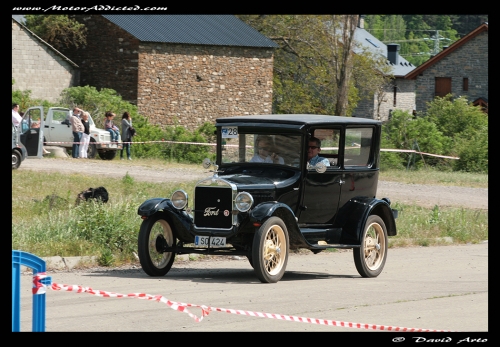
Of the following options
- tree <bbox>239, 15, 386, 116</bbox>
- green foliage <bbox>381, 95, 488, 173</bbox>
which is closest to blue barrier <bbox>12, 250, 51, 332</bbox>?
green foliage <bbox>381, 95, 488, 173</bbox>

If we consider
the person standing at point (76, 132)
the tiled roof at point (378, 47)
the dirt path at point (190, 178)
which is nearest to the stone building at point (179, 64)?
the person standing at point (76, 132)

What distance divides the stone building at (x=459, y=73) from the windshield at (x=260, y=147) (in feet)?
197

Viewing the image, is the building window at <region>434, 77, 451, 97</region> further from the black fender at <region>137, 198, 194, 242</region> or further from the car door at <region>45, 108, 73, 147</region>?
the black fender at <region>137, 198, 194, 242</region>

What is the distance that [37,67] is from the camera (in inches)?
1812

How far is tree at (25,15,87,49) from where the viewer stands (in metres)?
48.6

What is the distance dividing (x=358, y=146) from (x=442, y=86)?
63108mm

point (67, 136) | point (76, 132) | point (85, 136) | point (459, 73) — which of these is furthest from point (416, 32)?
point (76, 132)

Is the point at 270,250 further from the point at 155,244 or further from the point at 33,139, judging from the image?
the point at 33,139

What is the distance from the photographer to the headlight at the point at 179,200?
1221 cm

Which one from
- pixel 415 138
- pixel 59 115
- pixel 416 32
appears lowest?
pixel 415 138

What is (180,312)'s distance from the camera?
920cm
